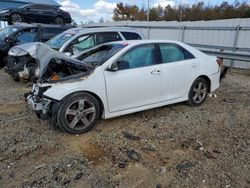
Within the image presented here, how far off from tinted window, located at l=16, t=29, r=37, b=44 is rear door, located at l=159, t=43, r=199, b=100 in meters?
6.42

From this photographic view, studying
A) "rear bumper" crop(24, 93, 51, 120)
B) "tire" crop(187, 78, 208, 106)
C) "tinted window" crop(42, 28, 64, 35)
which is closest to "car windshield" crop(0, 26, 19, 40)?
"tinted window" crop(42, 28, 64, 35)

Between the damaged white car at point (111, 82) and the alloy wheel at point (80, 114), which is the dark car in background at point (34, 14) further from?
the alloy wheel at point (80, 114)

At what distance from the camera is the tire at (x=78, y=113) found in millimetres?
3928

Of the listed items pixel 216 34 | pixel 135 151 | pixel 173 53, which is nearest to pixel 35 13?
pixel 216 34

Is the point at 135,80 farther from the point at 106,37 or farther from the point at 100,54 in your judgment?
the point at 106,37

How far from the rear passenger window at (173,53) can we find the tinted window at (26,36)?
6.36 m

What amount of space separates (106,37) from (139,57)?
314cm

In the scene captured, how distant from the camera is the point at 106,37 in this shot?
7.45 meters

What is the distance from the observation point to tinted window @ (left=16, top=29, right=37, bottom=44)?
935 centimetres

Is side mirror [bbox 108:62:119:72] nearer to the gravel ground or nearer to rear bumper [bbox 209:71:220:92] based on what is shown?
the gravel ground

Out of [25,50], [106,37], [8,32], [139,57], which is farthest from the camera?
[8,32]

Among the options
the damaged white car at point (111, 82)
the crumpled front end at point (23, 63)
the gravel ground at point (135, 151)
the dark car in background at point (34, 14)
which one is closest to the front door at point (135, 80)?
the damaged white car at point (111, 82)

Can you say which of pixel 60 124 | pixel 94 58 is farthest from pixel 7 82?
pixel 60 124

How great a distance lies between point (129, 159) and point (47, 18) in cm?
1753
